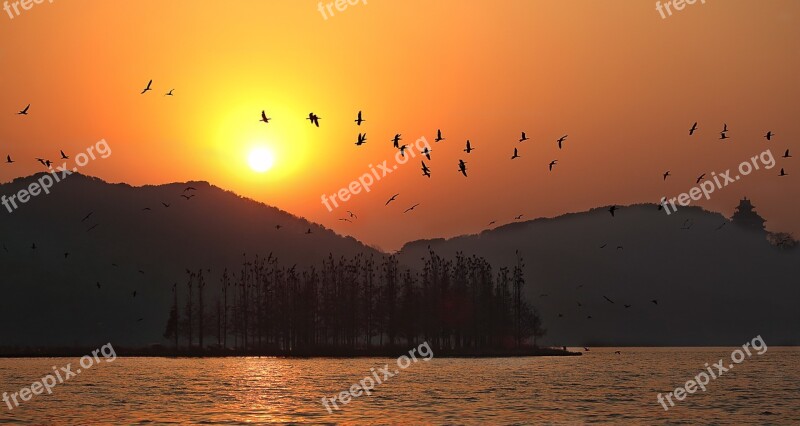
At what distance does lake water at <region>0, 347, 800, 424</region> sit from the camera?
6862 centimetres

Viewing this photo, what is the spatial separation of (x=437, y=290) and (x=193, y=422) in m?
136

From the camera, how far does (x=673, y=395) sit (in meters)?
90.6

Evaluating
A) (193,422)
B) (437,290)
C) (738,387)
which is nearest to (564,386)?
(738,387)

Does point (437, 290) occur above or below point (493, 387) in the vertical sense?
above

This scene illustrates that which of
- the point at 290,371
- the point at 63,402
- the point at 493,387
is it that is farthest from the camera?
the point at 290,371

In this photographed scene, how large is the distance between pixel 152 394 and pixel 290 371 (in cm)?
4035

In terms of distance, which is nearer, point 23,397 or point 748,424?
point 748,424

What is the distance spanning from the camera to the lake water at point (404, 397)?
225 feet

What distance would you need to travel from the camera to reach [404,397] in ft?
277

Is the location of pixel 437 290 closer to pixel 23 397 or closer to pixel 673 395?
pixel 673 395

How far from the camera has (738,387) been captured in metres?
103

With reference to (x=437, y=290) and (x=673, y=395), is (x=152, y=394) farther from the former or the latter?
(x=437, y=290)

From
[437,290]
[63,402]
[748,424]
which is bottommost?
[748,424]

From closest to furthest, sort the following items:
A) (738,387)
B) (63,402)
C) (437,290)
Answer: (63,402), (738,387), (437,290)
